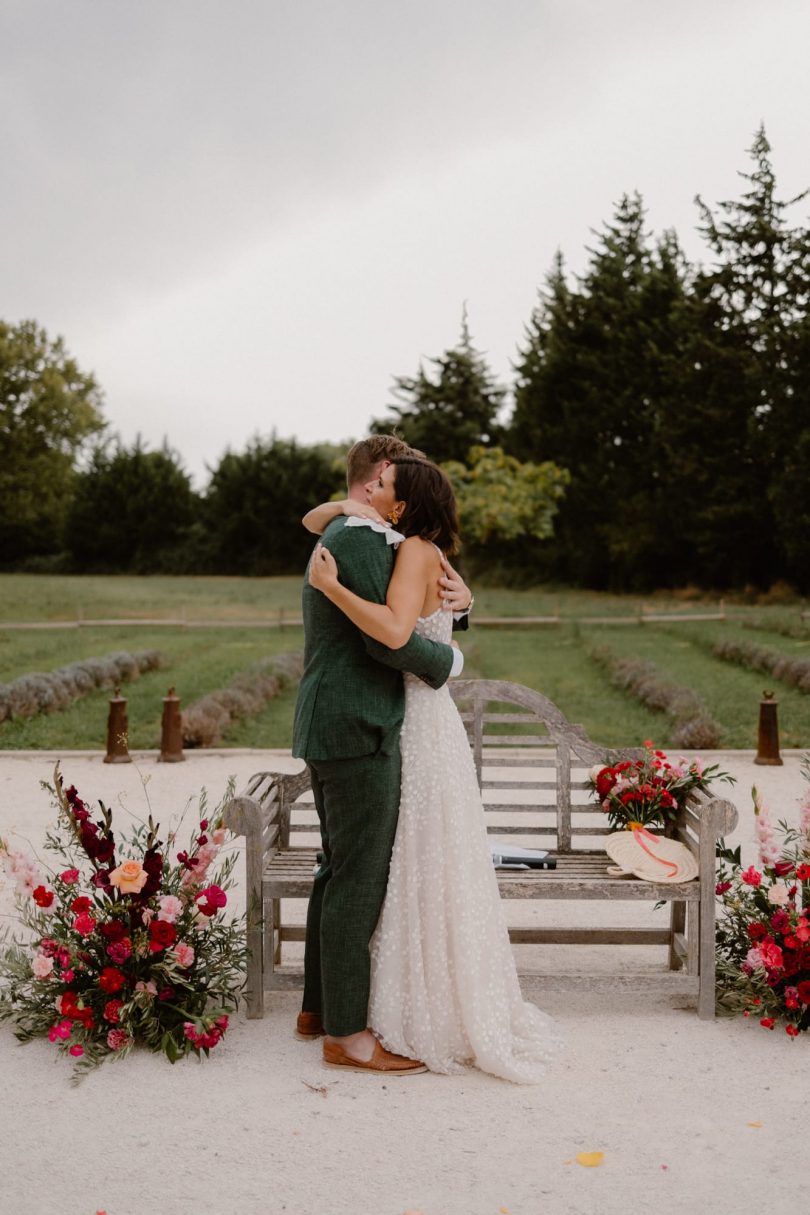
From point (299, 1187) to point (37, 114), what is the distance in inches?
613

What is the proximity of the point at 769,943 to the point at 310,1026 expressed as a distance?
1.58 metres

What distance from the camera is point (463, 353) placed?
31.8 metres

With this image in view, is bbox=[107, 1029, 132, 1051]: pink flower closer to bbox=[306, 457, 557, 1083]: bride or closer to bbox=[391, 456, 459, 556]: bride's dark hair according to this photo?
bbox=[306, 457, 557, 1083]: bride

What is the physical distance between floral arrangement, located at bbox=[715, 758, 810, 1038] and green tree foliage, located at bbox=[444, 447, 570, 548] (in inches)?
668

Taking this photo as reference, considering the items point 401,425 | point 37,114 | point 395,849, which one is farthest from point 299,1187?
point 401,425

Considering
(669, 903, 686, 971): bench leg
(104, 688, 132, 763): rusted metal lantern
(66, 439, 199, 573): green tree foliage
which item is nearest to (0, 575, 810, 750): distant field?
(66, 439, 199, 573): green tree foliage

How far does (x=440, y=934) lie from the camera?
11.6 ft

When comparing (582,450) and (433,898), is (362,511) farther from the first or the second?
(582,450)

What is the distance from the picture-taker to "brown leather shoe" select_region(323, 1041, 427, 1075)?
356cm

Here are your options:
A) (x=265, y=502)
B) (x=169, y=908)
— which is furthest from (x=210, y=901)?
(x=265, y=502)

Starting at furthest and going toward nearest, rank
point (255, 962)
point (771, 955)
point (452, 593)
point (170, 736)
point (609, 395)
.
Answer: point (609, 395) → point (170, 736) → point (255, 962) → point (771, 955) → point (452, 593)

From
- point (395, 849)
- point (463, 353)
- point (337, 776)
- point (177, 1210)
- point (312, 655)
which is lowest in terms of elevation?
point (177, 1210)

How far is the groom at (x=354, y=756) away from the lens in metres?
3.49

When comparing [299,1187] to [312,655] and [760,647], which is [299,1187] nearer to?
[312,655]
